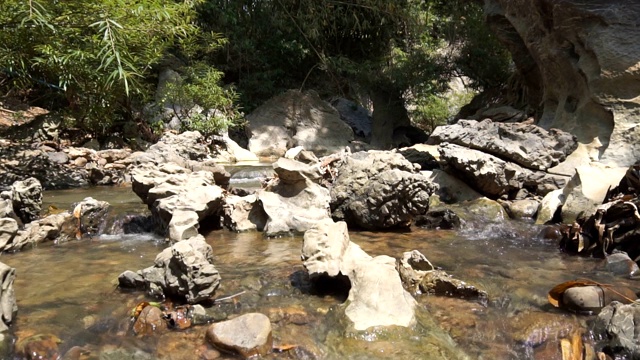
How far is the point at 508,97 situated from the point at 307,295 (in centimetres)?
1038

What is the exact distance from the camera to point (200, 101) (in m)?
11.2

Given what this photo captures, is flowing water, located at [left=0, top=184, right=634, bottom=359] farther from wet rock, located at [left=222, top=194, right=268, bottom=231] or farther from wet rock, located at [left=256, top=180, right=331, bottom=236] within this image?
wet rock, located at [left=222, top=194, right=268, bottom=231]

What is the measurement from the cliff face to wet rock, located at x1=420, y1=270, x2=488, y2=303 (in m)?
4.44

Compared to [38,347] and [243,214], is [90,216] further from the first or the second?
[38,347]

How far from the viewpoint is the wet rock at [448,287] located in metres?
3.19

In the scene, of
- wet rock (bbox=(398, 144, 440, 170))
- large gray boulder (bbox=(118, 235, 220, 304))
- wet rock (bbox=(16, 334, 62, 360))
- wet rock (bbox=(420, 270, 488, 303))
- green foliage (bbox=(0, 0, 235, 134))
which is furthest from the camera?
wet rock (bbox=(398, 144, 440, 170))

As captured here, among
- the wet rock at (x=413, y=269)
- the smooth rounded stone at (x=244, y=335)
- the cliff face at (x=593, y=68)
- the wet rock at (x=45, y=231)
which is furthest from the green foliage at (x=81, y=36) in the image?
the cliff face at (x=593, y=68)

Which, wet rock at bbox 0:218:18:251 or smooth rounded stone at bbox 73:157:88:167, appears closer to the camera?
wet rock at bbox 0:218:18:251

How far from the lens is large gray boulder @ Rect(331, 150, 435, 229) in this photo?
197 inches

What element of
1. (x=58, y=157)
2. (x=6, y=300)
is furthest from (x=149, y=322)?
(x=58, y=157)

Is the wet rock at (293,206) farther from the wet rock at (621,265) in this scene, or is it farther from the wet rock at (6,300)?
the wet rock at (621,265)

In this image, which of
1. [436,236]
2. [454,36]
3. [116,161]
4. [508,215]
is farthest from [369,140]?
[436,236]

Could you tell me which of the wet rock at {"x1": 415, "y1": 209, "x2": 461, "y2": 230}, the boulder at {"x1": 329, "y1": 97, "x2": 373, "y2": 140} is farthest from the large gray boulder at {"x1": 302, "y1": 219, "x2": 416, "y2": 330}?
the boulder at {"x1": 329, "y1": 97, "x2": 373, "y2": 140}

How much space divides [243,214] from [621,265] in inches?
128
